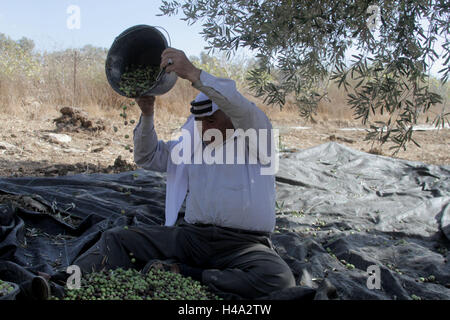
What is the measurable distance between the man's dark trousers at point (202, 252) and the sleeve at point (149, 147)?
0.52m

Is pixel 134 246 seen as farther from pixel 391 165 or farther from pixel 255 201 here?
pixel 391 165

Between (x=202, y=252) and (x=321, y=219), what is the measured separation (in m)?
2.46

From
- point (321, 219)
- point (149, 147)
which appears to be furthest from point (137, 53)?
point (321, 219)

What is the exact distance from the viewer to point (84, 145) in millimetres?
8312

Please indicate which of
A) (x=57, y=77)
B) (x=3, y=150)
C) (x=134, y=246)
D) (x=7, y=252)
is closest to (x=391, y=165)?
(x=134, y=246)

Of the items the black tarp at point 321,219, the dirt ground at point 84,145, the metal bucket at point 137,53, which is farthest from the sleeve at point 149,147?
the dirt ground at point 84,145

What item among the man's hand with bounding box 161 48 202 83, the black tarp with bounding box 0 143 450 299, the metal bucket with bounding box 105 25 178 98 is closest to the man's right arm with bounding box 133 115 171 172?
the metal bucket with bounding box 105 25 178 98

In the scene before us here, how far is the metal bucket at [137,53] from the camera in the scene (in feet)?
10.1

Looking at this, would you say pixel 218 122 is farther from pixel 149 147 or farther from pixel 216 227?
pixel 216 227

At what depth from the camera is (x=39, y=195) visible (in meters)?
4.74

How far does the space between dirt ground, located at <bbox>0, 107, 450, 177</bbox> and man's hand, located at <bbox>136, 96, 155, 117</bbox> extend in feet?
5.51

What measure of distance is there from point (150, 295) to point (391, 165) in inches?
212

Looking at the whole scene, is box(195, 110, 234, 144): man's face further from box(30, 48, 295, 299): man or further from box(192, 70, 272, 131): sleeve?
box(192, 70, 272, 131): sleeve
